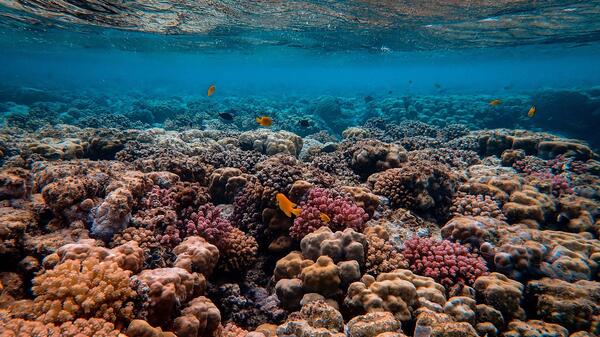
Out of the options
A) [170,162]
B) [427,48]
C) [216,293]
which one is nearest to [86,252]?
[216,293]

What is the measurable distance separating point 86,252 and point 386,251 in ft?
14.8

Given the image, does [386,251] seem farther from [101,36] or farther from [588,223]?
[101,36]

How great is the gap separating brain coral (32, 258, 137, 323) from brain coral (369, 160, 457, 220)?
5.73 m

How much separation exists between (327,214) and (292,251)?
3.18 feet

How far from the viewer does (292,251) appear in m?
5.72

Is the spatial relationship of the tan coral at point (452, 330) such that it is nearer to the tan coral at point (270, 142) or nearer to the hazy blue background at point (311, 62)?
the tan coral at point (270, 142)

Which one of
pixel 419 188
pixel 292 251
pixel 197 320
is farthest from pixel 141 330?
pixel 419 188

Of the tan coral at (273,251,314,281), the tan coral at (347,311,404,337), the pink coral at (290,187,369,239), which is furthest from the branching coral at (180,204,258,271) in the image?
the tan coral at (347,311,404,337)

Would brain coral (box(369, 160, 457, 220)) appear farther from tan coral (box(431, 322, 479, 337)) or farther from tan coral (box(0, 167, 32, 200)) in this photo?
tan coral (box(0, 167, 32, 200))

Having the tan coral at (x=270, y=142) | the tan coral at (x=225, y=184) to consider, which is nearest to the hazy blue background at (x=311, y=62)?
the tan coral at (x=270, y=142)

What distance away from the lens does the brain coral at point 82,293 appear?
3.13 metres

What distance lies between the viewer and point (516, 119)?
26906mm

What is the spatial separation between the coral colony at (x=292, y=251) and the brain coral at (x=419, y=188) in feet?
0.12

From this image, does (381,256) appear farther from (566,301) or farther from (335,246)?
(566,301)
